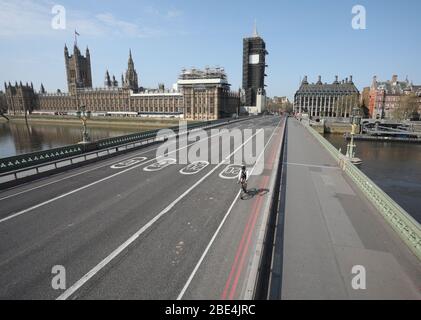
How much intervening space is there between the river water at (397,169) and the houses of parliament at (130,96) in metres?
77.9

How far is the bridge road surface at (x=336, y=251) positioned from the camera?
646cm

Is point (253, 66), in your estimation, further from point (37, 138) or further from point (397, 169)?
point (397, 169)

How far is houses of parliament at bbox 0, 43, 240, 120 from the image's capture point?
12631 centimetres

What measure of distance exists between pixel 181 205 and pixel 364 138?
67.7m

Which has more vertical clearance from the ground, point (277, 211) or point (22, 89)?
Answer: point (22, 89)

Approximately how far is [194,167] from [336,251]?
496 inches

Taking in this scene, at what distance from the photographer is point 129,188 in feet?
46.2

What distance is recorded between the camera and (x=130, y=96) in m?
148

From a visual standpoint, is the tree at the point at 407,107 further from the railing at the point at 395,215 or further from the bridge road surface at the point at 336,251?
the bridge road surface at the point at 336,251

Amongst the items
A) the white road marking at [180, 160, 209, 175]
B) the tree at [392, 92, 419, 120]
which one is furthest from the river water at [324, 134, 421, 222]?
the tree at [392, 92, 419, 120]

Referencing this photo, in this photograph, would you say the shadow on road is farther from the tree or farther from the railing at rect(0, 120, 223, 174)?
Result: the tree
